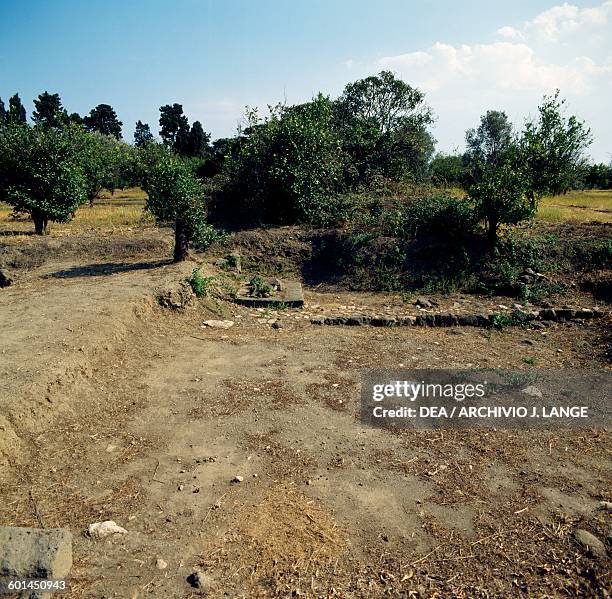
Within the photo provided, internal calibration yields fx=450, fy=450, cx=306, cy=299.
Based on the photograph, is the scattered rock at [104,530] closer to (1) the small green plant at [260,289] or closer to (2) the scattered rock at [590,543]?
(2) the scattered rock at [590,543]

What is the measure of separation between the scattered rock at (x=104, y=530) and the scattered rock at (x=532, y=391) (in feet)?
14.8

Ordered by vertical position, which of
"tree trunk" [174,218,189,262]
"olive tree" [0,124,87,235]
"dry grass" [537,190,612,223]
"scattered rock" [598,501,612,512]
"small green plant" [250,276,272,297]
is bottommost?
"scattered rock" [598,501,612,512]

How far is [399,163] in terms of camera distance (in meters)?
17.3

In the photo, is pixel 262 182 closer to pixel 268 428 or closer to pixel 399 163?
pixel 399 163

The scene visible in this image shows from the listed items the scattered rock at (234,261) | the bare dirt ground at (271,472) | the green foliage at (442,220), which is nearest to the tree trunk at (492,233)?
the green foliage at (442,220)

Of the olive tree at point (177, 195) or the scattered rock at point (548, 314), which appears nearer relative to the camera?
the scattered rock at point (548, 314)

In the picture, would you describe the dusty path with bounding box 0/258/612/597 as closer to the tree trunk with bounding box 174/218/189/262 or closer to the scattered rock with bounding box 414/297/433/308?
the scattered rock with bounding box 414/297/433/308

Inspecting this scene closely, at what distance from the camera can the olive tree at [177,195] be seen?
924 centimetres

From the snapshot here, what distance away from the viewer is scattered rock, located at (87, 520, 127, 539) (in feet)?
10.6

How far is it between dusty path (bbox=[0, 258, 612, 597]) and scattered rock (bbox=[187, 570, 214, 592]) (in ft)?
0.10

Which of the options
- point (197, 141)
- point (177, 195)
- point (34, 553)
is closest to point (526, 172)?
point (177, 195)

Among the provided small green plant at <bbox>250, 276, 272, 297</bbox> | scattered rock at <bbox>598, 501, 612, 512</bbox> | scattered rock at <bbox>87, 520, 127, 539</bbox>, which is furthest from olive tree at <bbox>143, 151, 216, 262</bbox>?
scattered rock at <bbox>598, 501, 612, 512</bbox>

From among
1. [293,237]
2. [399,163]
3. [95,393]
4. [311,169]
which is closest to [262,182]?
[311,169]

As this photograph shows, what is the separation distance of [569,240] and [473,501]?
8791 mm
